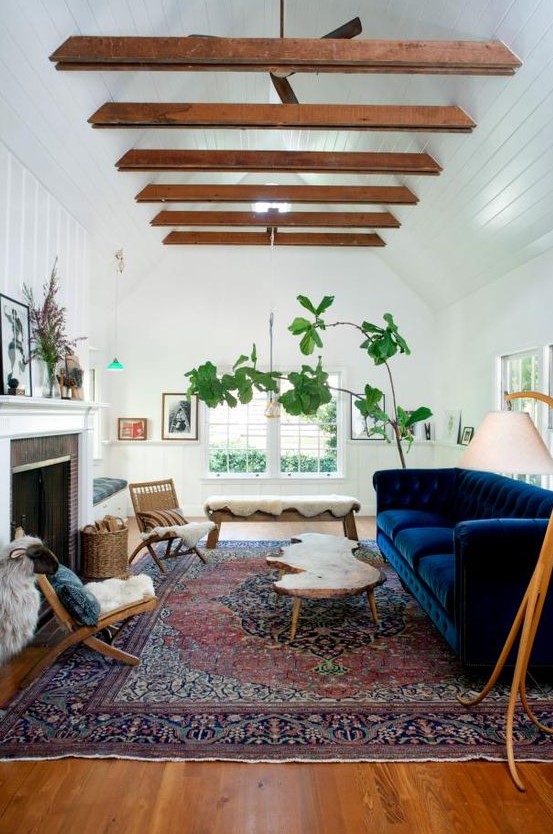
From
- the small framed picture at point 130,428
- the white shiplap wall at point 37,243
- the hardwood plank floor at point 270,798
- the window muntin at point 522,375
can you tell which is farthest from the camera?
the small framed picture at point 130,428

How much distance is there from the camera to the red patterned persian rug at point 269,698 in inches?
87.9

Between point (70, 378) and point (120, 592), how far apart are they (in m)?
1.79

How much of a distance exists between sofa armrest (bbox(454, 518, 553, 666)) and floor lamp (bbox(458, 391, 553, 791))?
1.14ft

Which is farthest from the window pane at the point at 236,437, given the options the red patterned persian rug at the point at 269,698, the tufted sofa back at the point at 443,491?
the red patterned persian rug at the point at 269,698

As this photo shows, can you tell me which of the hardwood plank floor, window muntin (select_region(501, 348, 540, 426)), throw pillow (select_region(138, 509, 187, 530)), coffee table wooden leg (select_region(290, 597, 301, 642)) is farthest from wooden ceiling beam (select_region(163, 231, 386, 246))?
the hardwood plank floor

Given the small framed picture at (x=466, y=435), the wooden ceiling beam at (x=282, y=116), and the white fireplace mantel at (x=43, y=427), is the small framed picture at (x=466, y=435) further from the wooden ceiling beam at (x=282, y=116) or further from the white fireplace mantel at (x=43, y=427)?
the white fireplace mantel at (x=43, y=427)

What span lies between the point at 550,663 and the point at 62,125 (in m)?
4.30

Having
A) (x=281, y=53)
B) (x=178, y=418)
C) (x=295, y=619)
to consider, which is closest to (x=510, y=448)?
(x=295, y=619)

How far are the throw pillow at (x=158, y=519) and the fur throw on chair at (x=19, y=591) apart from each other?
223cm

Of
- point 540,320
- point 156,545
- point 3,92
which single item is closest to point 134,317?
point 156,545

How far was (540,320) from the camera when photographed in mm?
4625

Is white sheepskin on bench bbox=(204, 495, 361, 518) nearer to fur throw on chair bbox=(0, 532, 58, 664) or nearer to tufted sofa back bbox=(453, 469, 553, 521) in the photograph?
tufted sofa back bbox=(453, 469, 553, 521)

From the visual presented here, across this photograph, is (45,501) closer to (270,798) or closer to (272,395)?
(270,798)

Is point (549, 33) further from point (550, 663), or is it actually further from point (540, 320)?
point (550, 663)
